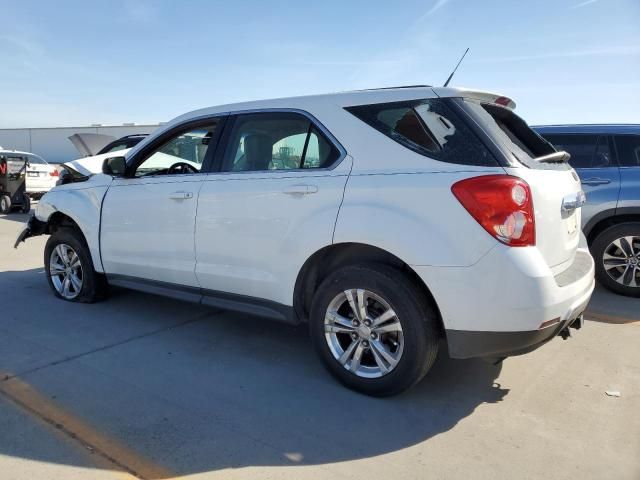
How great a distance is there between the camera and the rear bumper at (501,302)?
2588 mm

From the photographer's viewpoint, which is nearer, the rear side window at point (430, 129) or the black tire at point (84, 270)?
the rear side window at point (430, 129)

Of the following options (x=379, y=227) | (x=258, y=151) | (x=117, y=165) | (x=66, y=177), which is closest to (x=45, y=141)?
(x=66, y=177)

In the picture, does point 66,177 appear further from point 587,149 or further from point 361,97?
point 587,149

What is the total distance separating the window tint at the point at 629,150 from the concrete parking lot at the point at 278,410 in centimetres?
212

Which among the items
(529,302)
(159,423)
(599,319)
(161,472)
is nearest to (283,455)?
(161,472)

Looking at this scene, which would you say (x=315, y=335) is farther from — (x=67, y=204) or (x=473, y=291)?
(x=67, y=204)

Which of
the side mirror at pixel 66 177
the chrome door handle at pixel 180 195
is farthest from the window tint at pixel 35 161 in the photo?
the chrome door handle at pixel 180 195

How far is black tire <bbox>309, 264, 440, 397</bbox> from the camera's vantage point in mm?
2842

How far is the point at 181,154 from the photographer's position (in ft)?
15.6

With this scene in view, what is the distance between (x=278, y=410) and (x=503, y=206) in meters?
1.72

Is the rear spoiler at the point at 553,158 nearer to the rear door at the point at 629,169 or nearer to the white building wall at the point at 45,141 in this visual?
the rear door at the point at 629,169

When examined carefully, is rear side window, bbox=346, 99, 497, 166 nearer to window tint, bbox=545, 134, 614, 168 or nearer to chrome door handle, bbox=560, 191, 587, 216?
chrome door handle, bbox=560, 191, 587, 216

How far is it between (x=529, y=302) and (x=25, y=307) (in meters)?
4.59

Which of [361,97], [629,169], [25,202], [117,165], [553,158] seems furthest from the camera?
[25,202]
